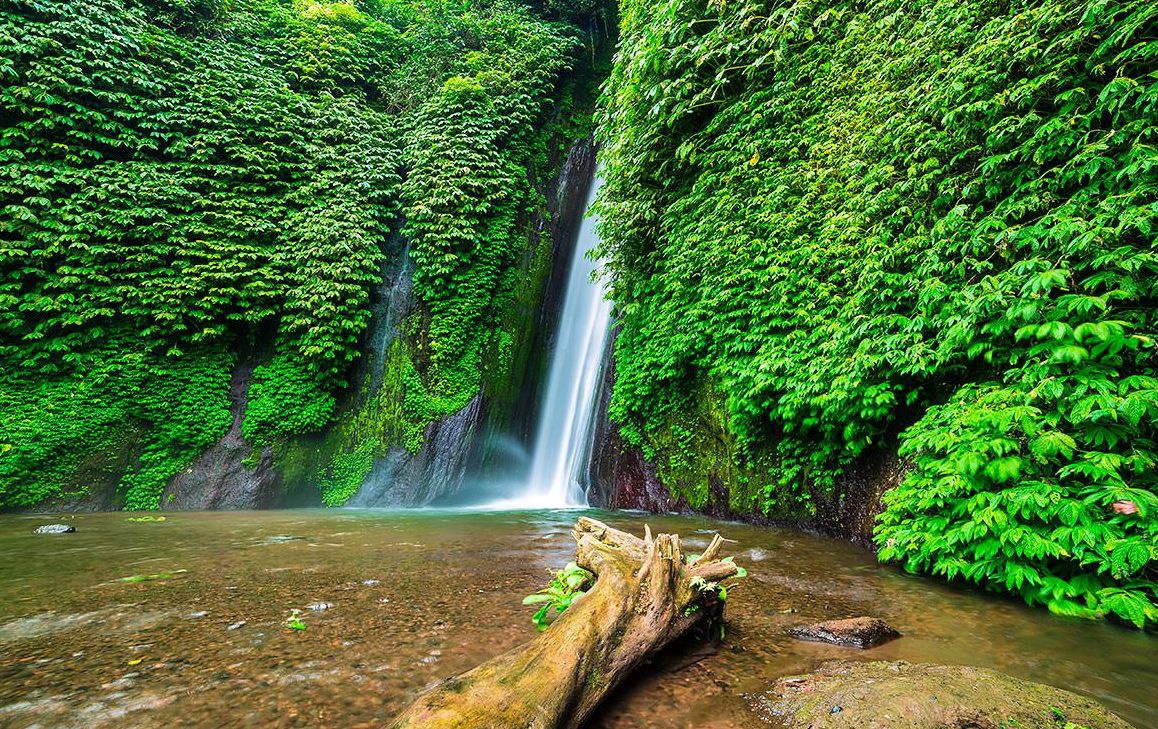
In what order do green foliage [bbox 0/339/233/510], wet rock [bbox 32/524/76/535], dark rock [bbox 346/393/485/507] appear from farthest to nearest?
dark rock [bbox 346/393/485/507] → green foliage [bbox 0/339/233/510] → wet rock [bbox 32/524/76/535]

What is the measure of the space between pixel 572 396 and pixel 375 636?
8534 mm

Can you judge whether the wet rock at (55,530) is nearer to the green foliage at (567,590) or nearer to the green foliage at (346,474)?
the green foliage at (346,474)

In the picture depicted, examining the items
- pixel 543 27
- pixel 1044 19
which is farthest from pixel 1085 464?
pixel 543 27

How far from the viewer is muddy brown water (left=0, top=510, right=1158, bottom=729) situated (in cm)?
162

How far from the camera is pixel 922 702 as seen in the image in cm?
150

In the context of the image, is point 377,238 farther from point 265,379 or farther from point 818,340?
point 818,340

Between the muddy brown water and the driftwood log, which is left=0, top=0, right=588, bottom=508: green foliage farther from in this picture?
the driftwood log

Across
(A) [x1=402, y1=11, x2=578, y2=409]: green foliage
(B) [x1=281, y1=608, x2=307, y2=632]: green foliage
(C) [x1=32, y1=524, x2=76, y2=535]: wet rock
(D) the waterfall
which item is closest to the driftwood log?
(B) [x1=281, y1=608, x2=307, y2=632]: green foliage

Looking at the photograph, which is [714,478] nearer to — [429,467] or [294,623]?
[294,623]

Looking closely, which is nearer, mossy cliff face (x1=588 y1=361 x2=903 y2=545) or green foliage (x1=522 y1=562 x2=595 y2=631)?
green foliage (x1=522 y1=562 x2=595 y2=631)

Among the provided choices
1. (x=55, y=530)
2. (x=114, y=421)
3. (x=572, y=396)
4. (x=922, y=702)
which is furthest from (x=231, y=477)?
(x=922, y=702)

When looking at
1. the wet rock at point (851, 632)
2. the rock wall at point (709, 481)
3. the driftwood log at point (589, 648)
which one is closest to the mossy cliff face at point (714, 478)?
the rock wall at point (709, 481)

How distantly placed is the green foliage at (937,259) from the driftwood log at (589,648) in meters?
1.97

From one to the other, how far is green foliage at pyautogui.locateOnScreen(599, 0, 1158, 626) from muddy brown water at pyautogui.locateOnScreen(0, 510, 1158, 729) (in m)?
0.67
